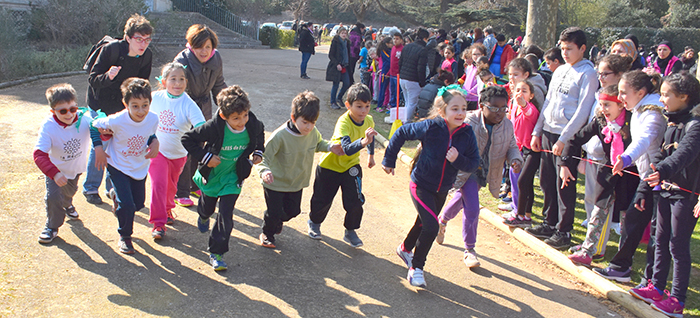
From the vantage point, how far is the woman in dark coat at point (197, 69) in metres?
5.63

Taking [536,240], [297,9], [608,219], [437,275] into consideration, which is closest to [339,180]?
[437,275]

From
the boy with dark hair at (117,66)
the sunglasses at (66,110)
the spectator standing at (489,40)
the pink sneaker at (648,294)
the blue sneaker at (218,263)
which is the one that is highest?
the spectator standing at (489,40)

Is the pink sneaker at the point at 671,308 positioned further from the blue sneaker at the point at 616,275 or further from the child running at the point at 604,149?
the child running at the point at 604,149

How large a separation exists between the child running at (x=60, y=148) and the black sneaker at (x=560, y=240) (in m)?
4.76

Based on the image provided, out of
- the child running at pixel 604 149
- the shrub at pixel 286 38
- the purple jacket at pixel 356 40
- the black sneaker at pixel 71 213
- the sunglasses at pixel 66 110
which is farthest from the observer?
the shrub at pixel 286 38

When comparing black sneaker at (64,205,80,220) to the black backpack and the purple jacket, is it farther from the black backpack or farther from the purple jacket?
the purple jacket

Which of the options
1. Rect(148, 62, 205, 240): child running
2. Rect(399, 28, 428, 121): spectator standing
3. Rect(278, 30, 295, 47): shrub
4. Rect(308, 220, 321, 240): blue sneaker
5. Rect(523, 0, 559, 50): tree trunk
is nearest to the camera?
Rect(148, 62, 205, 240): child running

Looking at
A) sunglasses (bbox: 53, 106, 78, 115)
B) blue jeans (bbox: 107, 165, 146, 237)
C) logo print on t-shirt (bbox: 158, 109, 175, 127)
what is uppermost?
sunglasses (bbox: 53, 106, 78, 115)

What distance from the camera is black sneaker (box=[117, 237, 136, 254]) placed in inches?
178

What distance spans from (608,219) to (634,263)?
0.57 meters

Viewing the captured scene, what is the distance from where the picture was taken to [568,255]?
17.0 feet

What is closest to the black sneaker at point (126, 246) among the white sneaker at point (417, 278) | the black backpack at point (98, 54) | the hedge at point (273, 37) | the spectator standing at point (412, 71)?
the black backpack at point (98, 54)

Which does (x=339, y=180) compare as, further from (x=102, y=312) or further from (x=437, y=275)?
(x=102, y=312)

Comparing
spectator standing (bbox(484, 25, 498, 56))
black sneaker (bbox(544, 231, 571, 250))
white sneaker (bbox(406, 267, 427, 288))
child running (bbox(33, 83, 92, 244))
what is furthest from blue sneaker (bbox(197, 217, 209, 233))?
spectator standing (bbox(484, 25, 498, 56))
